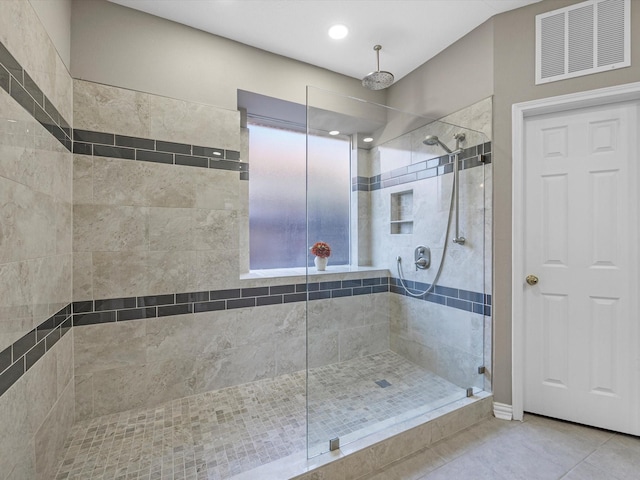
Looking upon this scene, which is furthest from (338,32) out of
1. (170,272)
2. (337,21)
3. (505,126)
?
(170,272)

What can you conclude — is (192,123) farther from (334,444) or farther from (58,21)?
(334,444)

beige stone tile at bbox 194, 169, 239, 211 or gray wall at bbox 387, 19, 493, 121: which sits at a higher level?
gray wall at bbox 387, 19, 493, 121

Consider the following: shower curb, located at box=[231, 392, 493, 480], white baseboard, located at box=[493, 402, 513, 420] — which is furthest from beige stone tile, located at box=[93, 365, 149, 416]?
white baseboard, located at box=[493, 402, 513, 420]

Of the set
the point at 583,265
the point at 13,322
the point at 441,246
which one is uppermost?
the point at 441,246

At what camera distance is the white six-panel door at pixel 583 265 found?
170 centimetres

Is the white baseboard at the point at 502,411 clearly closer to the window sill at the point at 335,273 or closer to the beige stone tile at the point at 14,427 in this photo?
the window sill at the point at 335,273

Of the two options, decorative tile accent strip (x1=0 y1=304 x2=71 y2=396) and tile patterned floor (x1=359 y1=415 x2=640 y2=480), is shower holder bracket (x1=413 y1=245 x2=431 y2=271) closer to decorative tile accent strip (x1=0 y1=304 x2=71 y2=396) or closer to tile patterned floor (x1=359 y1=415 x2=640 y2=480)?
tile patterned floor (x1=359 y1=415 x2=640 y2=480)

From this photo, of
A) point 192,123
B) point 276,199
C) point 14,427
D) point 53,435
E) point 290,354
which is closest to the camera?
point 14,427

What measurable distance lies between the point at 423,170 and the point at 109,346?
242 cm

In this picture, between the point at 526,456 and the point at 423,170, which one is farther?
the point at 423,170

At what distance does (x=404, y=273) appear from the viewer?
7.25ft

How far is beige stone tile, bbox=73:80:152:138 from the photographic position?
176 cm

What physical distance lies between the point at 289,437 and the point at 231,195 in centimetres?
161

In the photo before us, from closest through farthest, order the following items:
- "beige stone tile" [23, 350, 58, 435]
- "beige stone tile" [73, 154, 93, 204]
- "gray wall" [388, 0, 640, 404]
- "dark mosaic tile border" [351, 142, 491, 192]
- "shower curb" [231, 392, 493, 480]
Result: 1. "beige stone tile" [23, 350, 58, 435]
2. "shower curb" [231, 392, 493, 480]
3. "beige stone tile" [73, 154, 93, 204]
4. "gray wall" [388, 0, 640, 404]
5. "dark mosaic tile border" [351, 142, 491, 192]
